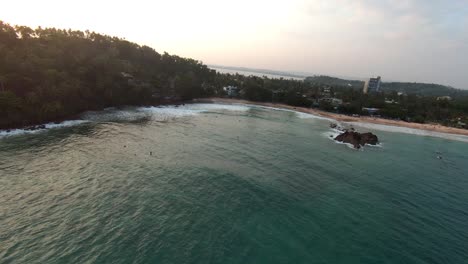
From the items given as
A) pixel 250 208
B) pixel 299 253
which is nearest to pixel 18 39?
pixel 250 208

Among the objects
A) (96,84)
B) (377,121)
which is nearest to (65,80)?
(96,84)

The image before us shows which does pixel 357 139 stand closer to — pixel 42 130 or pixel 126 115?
pixel 126 115

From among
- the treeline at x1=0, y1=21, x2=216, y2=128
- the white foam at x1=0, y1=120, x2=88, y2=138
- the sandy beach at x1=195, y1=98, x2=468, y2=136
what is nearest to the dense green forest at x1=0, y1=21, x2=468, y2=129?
the treeline at x1=0, y1=21, x2=216, y2=128

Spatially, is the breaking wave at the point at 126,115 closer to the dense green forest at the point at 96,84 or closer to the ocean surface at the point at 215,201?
the ocean surface at the point at 215,201

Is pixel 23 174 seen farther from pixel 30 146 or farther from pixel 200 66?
pixel 200 66

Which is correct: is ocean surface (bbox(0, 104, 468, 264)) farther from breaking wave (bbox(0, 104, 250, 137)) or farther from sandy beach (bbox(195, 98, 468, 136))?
sandy beach (bbox(195, 98, 468, 136))
